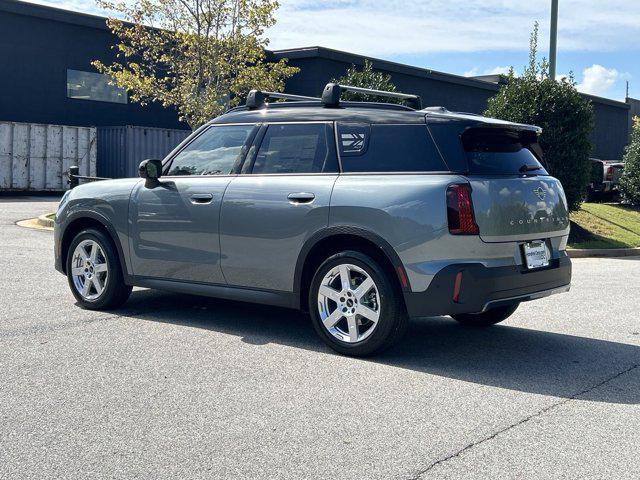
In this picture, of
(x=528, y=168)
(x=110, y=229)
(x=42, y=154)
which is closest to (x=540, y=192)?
(x=528, y=168)

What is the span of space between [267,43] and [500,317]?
14.7 meters

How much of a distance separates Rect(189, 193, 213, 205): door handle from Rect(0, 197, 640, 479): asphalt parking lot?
109 cm

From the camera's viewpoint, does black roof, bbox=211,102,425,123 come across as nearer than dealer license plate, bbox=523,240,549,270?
No

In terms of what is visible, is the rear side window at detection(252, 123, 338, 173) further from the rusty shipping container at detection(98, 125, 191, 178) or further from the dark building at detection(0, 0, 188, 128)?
the dark building at detection(0, 0, 188, 128)

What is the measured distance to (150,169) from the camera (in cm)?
690

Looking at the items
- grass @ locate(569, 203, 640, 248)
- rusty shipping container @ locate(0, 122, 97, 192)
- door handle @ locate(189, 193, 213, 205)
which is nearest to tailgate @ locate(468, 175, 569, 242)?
door handle @ locate(189, 193, 213, 205)

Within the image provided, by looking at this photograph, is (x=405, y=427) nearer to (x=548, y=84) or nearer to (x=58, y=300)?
(x=58, y=300)

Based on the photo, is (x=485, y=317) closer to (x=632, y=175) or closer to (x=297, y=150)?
(x=297, y=150)

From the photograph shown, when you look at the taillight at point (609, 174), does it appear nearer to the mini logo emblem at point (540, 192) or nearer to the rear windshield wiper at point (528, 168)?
the rear windshield wiper at point (528, 168)

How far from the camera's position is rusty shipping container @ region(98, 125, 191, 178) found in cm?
2806

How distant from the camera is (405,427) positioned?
430 centimetres

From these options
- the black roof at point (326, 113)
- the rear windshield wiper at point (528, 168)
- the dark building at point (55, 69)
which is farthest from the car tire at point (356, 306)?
the dark building at point (55, 69)

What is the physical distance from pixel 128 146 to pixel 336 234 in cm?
2336

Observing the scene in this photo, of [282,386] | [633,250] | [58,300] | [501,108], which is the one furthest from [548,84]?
[282,386]
